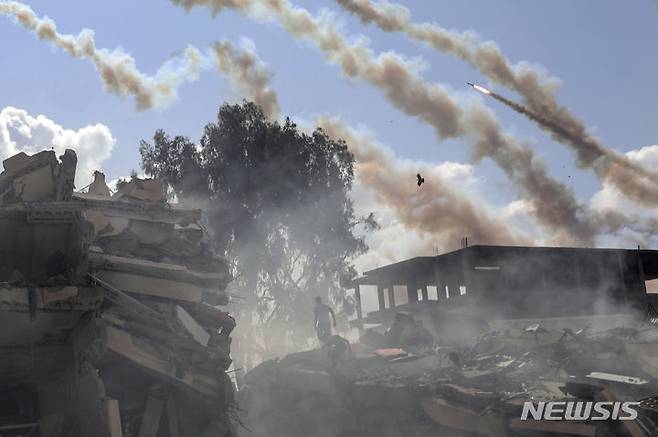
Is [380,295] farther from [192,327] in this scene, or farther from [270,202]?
[192,327]

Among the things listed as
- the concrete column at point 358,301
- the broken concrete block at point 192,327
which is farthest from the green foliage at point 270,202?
the broken concrete block at point 192,327

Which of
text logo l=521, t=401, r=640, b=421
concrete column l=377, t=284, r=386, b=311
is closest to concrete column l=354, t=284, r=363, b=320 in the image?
concrete column l=377, t=284, r=386, b=311

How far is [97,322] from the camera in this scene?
354 inches

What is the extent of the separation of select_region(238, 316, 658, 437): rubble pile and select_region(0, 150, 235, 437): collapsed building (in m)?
2.25

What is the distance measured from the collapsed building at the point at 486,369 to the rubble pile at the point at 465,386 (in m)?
0.02

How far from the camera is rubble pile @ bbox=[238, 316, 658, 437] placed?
9.80 metres

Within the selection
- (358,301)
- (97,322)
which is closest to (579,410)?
(97,322)

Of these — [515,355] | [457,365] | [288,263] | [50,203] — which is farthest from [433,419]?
[288,263]

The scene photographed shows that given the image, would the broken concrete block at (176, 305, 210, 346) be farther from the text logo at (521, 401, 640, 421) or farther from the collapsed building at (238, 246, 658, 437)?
the text logo at (521, 401, 640, 421)

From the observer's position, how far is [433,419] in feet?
36.4

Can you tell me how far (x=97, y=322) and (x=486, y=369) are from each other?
7.05m

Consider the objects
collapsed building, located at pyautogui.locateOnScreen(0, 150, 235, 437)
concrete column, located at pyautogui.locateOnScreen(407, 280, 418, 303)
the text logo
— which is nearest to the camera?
collapsed building, located at pyautogui.locateOnScreen(0, 150, 235, 437)

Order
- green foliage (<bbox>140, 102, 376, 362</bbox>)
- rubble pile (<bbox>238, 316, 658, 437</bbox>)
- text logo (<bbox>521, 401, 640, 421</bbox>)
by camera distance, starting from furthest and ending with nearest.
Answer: green foliage (<bbox>140, 102, 376, 362</bbox>), rubble pile (<bbox>238, 316, 658, 437</bbox>), text logo (<bbox>521, 401, 640, 421</bbox>)

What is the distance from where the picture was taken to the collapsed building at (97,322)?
351 inches
